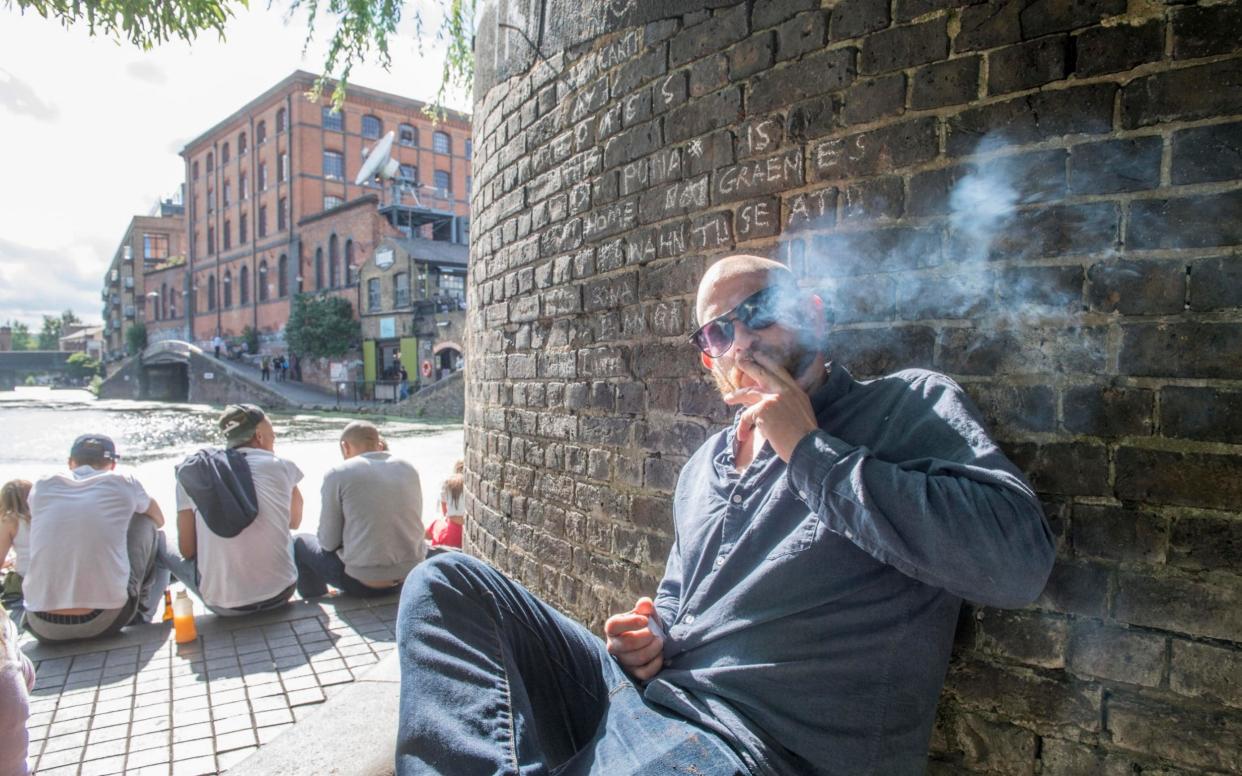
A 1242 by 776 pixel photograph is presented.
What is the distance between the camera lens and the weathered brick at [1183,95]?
5.54 ft

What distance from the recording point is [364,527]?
5105 millimetres

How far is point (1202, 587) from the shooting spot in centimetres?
173

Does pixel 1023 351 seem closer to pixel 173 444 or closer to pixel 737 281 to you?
pixel 737 281

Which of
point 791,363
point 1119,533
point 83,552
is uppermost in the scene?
point 791,363

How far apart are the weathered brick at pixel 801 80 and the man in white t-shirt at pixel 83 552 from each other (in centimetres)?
426

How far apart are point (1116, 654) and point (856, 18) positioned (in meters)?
1.88

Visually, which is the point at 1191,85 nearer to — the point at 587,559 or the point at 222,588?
the point at 587,559

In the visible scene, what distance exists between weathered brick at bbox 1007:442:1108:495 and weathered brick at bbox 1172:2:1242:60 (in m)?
0.92

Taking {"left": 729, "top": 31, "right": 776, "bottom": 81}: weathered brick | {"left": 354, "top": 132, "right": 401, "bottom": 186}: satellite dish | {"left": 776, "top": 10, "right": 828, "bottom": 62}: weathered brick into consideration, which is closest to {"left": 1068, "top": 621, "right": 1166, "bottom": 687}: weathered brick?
{"left": 776, "top": 10, "right": 828, "bottom": 62}: weathered brick

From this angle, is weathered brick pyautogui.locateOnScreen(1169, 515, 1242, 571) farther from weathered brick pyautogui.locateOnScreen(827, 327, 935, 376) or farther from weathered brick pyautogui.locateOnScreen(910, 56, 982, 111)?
weathered brick pyautogui.locateOnScreen(910, 56, 982, 111)

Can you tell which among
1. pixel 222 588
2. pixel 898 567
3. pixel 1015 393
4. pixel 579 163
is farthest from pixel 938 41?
pixel 222 588

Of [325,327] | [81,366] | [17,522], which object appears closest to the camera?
[17,522]

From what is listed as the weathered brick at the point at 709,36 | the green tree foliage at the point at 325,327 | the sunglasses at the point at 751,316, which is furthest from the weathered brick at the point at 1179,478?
the green tree foliage at the point at 325,327

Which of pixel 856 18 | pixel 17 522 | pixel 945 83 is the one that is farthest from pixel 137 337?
pixel 945 83
